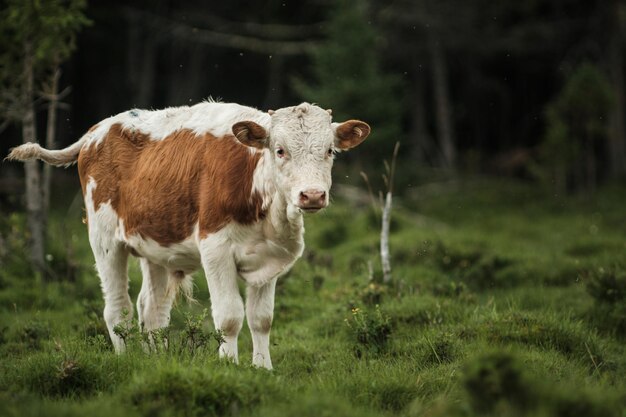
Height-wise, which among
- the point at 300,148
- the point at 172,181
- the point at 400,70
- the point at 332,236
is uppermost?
the point at 400,70

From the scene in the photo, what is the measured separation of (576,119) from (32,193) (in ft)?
51.6

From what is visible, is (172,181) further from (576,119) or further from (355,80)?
(576,119)

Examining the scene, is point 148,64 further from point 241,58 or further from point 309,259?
point 309,259

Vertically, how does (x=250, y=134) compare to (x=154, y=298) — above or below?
above

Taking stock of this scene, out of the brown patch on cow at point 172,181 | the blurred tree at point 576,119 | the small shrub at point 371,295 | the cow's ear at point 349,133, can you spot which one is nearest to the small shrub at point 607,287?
the small shrub at point 371,295

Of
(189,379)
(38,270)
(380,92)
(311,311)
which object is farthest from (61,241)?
(380,92)

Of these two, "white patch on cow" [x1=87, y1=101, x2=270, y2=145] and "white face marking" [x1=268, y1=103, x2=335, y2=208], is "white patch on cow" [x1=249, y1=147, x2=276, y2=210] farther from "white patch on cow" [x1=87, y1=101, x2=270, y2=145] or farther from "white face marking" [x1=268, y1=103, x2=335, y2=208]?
"white patch on cow" [x1=87, y1=101, x2=270, y2=145]

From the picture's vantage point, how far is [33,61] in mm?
9555

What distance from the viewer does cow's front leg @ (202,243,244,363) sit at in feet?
19.5

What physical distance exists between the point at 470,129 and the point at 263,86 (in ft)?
31.6

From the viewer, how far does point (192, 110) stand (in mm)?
6793

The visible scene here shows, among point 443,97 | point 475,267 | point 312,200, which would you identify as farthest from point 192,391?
point 443,97

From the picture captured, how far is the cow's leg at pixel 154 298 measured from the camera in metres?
7.02

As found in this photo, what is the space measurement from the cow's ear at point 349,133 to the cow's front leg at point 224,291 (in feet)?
4.24
